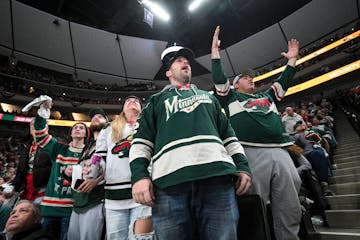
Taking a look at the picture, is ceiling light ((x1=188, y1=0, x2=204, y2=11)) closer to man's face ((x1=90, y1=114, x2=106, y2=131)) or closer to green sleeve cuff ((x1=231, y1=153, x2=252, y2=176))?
man's face ((x1=90, y1=114, x2=106, y2=131))

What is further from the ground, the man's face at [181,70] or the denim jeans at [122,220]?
the man's face at [181,70]

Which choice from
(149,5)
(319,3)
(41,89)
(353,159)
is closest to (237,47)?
(319,3)

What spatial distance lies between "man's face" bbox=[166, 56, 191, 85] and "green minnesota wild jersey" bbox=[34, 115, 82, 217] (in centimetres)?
158

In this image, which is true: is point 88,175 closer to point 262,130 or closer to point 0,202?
point 262,130

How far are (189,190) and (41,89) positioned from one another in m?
20.0

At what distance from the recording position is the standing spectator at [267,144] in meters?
1.48

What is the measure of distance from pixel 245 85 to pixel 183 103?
1116 millimetres

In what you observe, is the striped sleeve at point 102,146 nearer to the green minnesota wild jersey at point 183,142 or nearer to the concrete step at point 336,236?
the green minnesota wild jersey at point 183,142

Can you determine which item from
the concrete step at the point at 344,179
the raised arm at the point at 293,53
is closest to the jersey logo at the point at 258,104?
the raised arm at the point at 293,53

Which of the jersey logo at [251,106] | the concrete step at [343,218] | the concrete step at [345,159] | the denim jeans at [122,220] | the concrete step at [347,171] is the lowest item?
the concrete step at [343,218]

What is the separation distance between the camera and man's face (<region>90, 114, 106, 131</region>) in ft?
7.74

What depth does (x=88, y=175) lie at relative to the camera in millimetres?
1652

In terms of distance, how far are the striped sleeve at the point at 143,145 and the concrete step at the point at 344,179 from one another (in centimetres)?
353

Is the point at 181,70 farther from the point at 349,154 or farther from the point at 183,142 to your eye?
the point at 349,154
